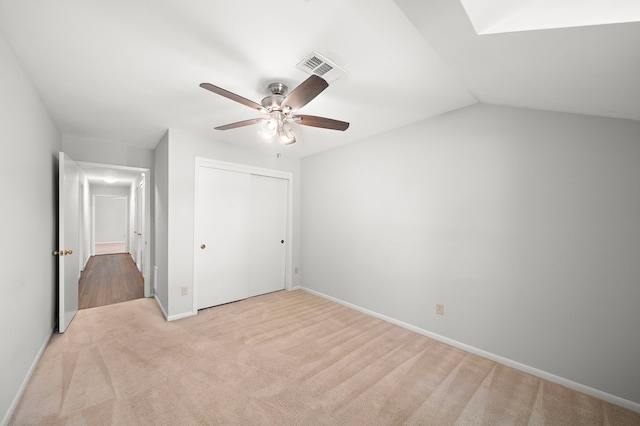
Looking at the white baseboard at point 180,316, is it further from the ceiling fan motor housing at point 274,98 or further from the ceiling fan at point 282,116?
the ceiling fan motor housing at point 274,98

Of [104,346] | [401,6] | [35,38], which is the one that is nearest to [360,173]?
[401,6]

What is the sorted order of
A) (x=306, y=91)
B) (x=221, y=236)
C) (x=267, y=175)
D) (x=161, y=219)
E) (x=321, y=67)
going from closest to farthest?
(x=306, y=91)
(x=321, y=67)
(x=161, y=219)
(x=221, y=236)
(x=267, y=175)

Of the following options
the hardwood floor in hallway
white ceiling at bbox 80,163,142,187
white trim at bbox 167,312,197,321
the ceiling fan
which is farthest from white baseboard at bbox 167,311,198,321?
the ceiling fan

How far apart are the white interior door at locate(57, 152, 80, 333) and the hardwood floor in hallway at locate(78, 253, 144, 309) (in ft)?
2.40

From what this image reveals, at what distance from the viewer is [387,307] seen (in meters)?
3.05

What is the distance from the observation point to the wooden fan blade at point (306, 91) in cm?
142

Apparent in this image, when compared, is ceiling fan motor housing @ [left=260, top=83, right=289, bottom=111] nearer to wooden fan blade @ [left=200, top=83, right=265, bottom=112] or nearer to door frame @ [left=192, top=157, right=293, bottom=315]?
wooden fan blade @ [left=200, top=83, right=265, bottom=112]

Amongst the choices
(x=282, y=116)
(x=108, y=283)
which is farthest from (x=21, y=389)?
(x=108, y=283)

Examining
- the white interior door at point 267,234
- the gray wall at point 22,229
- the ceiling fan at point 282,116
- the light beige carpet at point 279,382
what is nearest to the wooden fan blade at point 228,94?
the ceiling fan at point 282,116

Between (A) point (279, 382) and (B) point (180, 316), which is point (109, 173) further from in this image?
(A) point (279, 382)

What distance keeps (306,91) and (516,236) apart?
2.14m

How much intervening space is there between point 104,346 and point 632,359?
14.3 feet

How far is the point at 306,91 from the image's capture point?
1.53 m

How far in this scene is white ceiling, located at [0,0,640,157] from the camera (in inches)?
48.0
